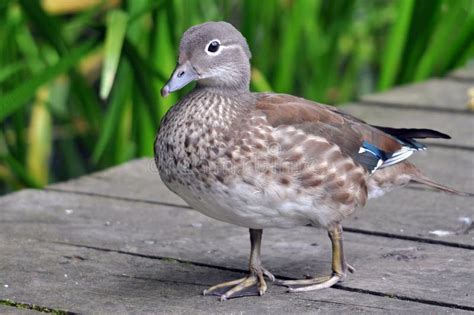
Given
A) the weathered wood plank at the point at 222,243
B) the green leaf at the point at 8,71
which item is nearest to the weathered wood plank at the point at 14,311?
the weathered wood plank at the point at 222,243

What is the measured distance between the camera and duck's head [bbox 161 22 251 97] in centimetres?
288

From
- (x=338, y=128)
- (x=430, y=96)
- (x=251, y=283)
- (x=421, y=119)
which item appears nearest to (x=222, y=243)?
(x=251, y=283)

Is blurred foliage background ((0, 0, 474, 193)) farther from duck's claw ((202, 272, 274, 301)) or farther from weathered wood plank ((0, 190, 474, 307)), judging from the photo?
duck's claw ((202, 272, 274, 301))

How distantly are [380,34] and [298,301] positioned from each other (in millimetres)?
4525

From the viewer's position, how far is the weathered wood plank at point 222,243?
3.03m

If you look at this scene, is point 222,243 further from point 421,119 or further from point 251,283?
point 421,119

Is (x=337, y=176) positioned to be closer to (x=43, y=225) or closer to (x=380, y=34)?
(x=43, y=225)

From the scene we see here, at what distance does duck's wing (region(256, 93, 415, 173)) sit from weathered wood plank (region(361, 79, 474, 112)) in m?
1.97

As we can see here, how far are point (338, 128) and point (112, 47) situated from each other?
44.0 inches

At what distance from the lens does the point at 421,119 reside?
4887 mm

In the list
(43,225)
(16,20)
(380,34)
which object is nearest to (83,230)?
(43,225)

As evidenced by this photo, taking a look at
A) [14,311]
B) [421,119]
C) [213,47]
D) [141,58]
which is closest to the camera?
[14,311]

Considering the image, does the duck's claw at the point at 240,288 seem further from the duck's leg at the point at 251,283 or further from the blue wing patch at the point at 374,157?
the blue wing patch at the point at 374,157

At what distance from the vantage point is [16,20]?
4.66 m
